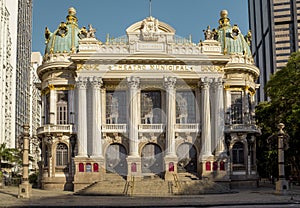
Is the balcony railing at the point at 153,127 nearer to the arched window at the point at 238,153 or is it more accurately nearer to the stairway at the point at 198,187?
the stairway at the point at 198,187

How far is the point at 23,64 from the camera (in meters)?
105

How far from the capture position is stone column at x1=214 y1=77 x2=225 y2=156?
5203cm

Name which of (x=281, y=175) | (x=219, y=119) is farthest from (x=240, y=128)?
(x=281, y=175)

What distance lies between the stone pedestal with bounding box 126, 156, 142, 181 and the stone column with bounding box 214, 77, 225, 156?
863 cm

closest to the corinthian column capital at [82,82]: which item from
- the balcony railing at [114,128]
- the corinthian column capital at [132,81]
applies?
the corinthian column capital at [132,81]

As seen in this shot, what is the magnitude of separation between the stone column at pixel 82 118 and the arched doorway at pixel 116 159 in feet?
10.5

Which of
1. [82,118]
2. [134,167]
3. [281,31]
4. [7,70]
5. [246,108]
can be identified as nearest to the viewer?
[134,167]

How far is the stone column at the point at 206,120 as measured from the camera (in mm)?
51812

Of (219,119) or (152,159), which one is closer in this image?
(219,119)

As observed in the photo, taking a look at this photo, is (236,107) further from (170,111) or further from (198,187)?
(198,187)

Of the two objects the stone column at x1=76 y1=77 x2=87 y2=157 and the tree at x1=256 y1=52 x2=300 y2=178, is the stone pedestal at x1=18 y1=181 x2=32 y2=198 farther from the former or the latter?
the tree at x1=256 y1=52 x2=300 y2=178

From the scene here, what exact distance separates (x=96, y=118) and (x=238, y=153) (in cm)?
1698

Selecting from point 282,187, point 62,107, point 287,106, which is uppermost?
point 62,107

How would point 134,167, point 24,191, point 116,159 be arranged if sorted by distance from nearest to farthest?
point 24,191, point 134,167, point 116,159
